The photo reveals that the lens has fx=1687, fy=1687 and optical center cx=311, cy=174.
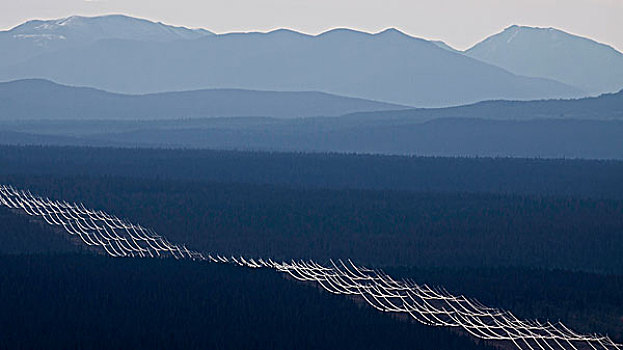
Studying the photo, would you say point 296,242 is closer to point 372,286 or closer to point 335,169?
point 372,286

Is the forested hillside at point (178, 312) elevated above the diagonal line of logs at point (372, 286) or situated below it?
below

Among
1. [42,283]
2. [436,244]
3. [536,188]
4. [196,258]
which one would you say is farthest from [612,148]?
[42,283]

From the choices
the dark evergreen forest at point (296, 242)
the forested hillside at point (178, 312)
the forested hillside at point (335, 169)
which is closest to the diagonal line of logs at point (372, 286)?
the dark evergreen forest at point (296, 242)

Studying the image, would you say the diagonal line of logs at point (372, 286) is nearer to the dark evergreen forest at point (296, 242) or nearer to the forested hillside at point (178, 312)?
the dark evergreen forest at point (296, 242)

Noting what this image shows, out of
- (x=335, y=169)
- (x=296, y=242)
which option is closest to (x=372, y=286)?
(x=296, y=242)

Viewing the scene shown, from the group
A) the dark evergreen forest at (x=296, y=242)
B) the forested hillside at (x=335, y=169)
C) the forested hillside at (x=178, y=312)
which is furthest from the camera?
the forested hillside at (x=335, y=169)

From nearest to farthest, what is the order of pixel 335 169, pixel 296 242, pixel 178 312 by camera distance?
pixel 178 312, pixel 296 242, pixel 335 169

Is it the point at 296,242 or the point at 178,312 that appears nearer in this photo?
the point at 178,312

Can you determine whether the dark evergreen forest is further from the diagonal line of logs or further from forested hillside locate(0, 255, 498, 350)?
the diagonal line of logs

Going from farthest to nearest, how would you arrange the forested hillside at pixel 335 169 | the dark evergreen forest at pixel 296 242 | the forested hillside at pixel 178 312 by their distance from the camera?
the forested hillside at pixel 335 169 → the dark evergreen forest at pixel 296 242 → the forested hillside at pixel 178 312

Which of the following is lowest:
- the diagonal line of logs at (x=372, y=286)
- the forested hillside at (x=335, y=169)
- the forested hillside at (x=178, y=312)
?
the forested hillside at (x=178, y=312)

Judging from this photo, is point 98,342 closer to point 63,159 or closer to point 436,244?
point 436,244
